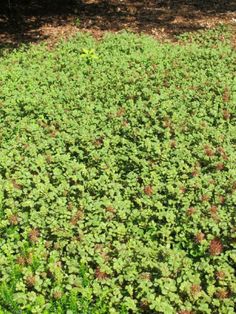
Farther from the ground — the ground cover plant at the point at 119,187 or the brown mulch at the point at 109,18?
the brown mulch at the point at 109,18

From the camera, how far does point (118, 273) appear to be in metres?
4.64

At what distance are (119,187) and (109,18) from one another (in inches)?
361

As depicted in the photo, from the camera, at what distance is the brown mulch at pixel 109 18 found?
40.5 feet

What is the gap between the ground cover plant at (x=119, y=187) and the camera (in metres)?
4.42

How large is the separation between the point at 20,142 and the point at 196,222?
338 centimetres

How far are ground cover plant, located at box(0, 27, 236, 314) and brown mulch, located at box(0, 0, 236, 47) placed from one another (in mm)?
3053

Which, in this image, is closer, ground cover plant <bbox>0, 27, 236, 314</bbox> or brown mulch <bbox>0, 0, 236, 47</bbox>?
ground cover plant <bbox>0, 27, 236, 314</bbox>

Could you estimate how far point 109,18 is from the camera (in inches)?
530

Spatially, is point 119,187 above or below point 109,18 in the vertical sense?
below

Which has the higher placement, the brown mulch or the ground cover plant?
the brown mulch

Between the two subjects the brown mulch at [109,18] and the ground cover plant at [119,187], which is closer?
the ground cover plant at [119,187]

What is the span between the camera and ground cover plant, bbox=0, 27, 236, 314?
174 inches

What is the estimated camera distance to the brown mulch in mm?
12336

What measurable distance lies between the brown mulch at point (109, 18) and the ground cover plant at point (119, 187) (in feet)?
10.0
